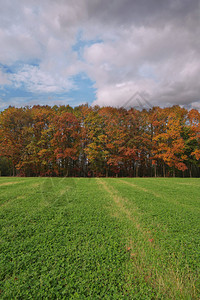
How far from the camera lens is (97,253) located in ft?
9.48

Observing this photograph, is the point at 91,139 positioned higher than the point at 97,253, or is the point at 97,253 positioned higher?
the point at 91,139

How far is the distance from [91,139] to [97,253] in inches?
807

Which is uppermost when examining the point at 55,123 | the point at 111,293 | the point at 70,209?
the point at 55,123

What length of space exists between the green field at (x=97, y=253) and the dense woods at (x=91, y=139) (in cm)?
1646

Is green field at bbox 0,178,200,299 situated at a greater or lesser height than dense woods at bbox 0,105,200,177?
lesser

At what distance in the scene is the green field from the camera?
2.19 meters

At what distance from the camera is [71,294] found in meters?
2.11

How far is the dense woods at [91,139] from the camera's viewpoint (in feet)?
70.0

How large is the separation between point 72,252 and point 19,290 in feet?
3.30

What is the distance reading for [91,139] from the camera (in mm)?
23016

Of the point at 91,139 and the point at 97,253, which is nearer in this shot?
the point at 97,253

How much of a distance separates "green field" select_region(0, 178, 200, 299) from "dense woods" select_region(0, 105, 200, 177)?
16464 mm

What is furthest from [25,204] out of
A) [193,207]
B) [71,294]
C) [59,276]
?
A: [193,207]

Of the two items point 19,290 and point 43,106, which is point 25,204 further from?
point 43,106
